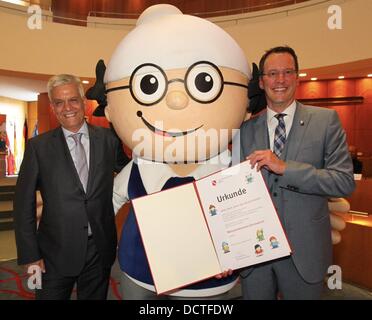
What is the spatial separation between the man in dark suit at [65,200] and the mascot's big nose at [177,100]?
1.81 feet

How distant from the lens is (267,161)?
1.61 meters

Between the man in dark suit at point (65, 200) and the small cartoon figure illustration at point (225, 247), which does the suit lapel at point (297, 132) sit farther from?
the man in dark suit at point (65, 200)

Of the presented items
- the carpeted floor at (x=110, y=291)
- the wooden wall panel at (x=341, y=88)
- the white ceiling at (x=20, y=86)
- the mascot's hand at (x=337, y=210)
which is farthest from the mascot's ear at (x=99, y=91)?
the wooden wall panel at (x=341, y=88)

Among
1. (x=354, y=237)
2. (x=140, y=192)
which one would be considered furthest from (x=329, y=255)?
(x=354, y=237)

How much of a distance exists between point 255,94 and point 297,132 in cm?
35

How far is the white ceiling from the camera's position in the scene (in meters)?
9.37

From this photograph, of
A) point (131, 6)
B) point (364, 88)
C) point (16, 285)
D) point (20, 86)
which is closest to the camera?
point (16, 285)

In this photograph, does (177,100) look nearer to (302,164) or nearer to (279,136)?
(279,136)

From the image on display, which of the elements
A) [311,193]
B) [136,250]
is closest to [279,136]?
[311,193]

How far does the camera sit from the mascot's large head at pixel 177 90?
1.75 metres

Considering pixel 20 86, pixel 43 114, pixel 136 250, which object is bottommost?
pixel 136 250

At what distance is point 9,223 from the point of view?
20.7 feet

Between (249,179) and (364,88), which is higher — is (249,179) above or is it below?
below

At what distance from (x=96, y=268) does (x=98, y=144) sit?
69 cm
